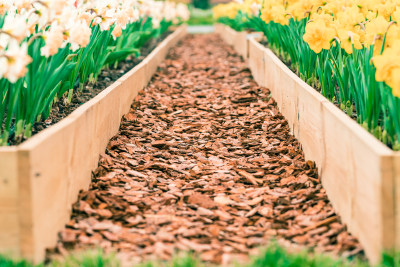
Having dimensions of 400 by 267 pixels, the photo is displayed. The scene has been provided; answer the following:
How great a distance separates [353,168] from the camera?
7.11 feet

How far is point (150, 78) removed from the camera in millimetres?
5438

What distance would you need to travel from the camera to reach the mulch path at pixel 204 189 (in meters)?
2.19

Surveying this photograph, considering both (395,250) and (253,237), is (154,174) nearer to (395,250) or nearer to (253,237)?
(253,237)

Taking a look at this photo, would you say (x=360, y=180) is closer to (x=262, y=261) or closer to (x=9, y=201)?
(x=262, y=261)

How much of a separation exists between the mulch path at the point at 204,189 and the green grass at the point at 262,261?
16 centimetres

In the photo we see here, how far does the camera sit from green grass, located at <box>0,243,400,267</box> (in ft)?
5.99

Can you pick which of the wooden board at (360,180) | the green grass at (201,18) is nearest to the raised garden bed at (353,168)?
the wooden board at (360,180)

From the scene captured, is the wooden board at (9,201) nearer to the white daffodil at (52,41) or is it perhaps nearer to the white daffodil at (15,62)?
the white daffodil at (15,62)

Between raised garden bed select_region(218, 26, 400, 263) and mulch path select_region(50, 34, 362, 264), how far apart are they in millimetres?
86

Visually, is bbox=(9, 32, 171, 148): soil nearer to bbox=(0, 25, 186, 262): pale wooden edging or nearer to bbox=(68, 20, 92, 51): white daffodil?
bbox=(0, 25, 186, 262): pale wooden edging

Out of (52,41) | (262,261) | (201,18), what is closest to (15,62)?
(52,41)

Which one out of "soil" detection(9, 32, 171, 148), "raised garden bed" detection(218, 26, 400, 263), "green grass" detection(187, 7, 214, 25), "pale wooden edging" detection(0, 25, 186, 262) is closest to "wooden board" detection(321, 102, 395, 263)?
"raised garden bed" detection(218, 26, 400, 263)

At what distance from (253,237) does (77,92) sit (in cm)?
178

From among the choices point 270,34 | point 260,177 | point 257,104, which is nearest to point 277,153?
point 260,177
